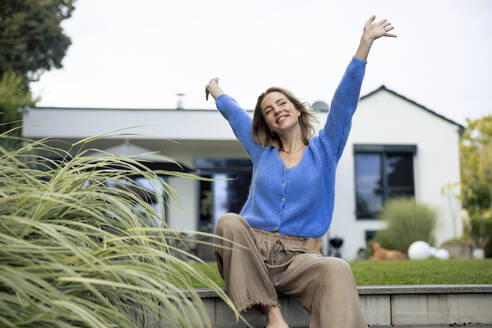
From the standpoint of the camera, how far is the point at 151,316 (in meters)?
1.55

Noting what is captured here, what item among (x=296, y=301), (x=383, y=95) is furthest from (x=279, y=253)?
(x=383, y=95)

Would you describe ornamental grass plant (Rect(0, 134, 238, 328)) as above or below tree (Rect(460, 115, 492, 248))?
below

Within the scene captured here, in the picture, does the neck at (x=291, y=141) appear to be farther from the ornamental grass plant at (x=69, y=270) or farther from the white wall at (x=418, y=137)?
the white wall at (x=418, y=137)

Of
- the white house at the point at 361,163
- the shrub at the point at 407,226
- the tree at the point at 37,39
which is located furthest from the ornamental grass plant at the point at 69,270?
the tree at the point at 37,39

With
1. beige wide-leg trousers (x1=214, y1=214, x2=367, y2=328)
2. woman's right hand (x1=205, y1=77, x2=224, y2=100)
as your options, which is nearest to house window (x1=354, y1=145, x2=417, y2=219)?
woman's right hand (x1=205, y1=77, x2=224, y2=100)

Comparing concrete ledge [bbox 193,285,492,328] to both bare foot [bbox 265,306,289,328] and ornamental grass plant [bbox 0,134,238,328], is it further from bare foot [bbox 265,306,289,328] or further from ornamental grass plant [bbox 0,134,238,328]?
ornamental grass plant [bbox 0,134,238,328]

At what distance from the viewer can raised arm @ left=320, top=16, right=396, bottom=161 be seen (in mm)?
2109

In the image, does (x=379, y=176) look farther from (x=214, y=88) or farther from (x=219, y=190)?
(x=214, y=88)

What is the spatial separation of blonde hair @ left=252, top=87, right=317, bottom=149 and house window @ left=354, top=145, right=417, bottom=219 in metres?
8.73

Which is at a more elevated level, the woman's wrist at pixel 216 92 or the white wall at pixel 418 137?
the white wall at pixel 418 137

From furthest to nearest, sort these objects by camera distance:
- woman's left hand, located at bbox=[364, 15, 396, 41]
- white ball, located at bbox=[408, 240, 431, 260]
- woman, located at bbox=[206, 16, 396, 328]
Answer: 1. white ball, located at bbox=[408, 240, 431, 260]
2. woman's left hand, located at bbox=[364, 15, 396, 41]
3. woman, located at bbox=[206, 16, 396, 328]

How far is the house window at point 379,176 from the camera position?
36.1 ft

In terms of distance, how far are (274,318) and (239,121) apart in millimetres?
1075

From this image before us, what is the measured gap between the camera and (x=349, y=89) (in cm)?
214
